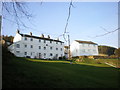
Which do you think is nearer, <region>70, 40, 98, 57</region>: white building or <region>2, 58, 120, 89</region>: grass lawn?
<region>2, 58, 120, 89</region>: grass lawn

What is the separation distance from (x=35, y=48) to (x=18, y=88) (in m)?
34.9

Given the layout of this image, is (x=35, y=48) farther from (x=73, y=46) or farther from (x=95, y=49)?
(x=95, y=49)

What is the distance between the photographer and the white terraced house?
1386 inches

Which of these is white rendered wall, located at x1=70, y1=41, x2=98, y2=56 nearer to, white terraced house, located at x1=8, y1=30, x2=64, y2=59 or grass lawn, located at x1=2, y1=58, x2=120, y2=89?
white terraced house, located at x1=8, y1=30, x2=64, y2=59

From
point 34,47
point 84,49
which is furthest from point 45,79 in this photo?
point 84,49

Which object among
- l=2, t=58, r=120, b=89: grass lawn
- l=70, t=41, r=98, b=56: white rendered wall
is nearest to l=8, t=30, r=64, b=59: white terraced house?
l=70, t=41, r=98, b=56: white rendered wall

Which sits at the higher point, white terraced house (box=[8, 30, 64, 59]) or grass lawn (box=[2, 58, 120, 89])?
white terraced house (box=[8, 30, 64, 59])

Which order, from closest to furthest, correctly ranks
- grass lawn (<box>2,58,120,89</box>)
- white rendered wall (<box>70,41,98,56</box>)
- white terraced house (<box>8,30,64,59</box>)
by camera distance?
grass lawn (<box>2,58,120,89</box>) → white terraced house (<box>8,30,64,59</box>) → white rendered wall (<box>70,41,98,56</box>)

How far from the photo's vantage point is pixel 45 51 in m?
40.9

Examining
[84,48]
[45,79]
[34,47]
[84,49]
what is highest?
[34,47]

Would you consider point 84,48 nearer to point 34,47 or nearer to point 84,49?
point 84,49

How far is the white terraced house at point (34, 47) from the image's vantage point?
115ft

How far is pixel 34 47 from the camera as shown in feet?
127

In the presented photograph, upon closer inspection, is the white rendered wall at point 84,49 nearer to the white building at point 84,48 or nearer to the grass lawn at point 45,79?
the white building at point 84,48
